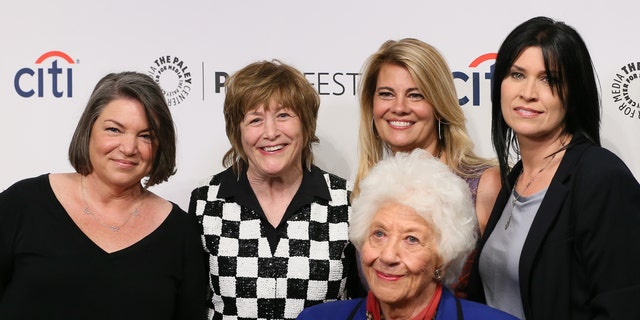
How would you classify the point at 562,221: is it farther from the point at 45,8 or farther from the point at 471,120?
the point at 45,8

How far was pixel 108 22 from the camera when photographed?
3176 millimetres

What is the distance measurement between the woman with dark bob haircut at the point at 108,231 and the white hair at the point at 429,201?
0.60 m

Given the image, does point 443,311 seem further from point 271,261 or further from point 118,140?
point 118,140

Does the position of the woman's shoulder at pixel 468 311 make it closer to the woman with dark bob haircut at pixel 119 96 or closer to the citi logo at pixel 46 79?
the woman with dark bob haircut at pixel 119 96

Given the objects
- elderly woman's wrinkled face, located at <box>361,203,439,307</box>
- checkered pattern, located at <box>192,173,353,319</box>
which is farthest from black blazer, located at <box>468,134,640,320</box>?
checkered pattern, located at <box>192,173,353,319</box>

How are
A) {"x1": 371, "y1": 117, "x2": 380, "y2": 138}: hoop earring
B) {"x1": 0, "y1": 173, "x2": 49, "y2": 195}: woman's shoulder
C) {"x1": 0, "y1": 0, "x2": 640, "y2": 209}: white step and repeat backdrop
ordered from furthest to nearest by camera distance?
{"x1": 0, "y1": 0, "x2": 640, "y2": 209}: white step and repeat backdrop
{"x1": 371, "y1": 117, "x2": 380, "y2": 138}: hoop earring
{"x1": 0, "y1": 173, "x2": 49, "y2": 195}: woman's shoulder

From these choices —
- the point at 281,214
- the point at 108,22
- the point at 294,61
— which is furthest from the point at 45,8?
the point at 281,214

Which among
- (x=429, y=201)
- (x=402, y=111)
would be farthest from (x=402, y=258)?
(x=402, y=111)

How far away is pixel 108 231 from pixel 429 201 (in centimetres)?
95

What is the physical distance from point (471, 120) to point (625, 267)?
1434 millimetres

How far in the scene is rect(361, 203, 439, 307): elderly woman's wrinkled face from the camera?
197 centimetres

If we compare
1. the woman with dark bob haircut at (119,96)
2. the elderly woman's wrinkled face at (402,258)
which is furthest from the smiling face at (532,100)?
the woman with dark bob haircut at (119,96)

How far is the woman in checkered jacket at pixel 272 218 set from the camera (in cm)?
239

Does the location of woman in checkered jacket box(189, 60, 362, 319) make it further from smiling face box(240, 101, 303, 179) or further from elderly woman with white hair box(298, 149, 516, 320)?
elderly woman with white hair box(298, 149, 516, 320)
